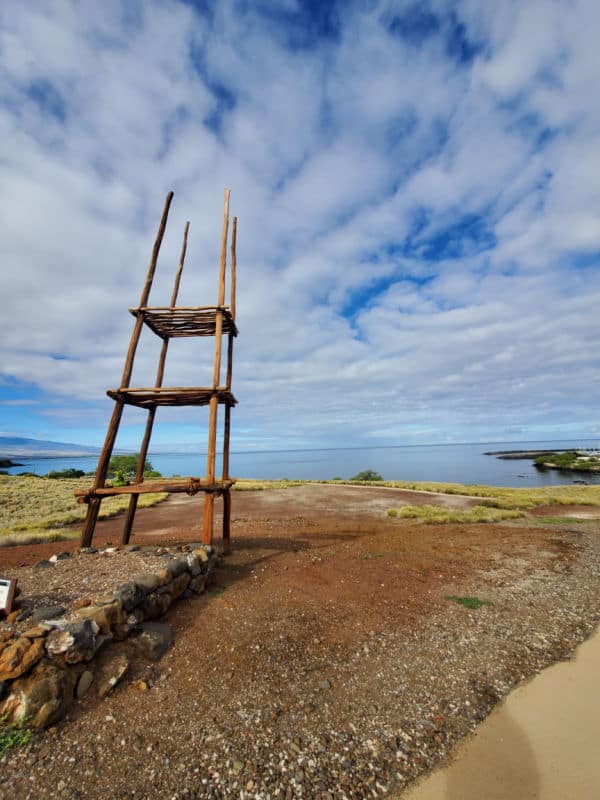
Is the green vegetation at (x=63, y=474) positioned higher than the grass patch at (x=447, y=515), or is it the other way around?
the green vegetation at (x=63, y=474)

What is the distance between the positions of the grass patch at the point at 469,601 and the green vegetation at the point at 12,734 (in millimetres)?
7722

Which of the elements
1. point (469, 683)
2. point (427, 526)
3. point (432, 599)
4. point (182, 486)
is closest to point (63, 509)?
point (182, 486)

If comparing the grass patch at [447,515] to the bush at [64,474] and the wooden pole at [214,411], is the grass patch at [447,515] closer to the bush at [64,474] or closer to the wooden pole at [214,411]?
the wooden pole at [214,411]

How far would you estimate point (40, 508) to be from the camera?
24.7 metres

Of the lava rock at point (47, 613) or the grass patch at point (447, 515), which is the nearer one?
the lava rock at point (47, 613)

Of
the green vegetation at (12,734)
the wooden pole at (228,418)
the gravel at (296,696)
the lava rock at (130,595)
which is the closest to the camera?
the gravel at (296,696)

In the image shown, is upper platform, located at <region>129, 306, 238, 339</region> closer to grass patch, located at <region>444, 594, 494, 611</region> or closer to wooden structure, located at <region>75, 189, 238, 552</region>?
wooden structure, located at <region>75, 189, 238, 552</region>

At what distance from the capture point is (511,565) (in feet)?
35.2

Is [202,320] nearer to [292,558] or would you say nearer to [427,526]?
[292,558]

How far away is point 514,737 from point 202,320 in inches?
422

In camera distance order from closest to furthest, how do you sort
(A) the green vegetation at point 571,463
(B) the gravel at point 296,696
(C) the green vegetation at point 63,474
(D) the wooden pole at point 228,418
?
(B) the gravel at point 296,696 → (D) the wooden pole at point 228,418 → (C) the green vegetation at point 63,474 → (A) the green vegetation at point 571,463

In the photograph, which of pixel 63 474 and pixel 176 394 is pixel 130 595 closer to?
pixel 176 394

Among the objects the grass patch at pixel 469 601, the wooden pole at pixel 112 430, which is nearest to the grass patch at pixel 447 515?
the grass patch at pixel 469 601

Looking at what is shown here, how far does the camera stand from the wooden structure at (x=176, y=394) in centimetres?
923
